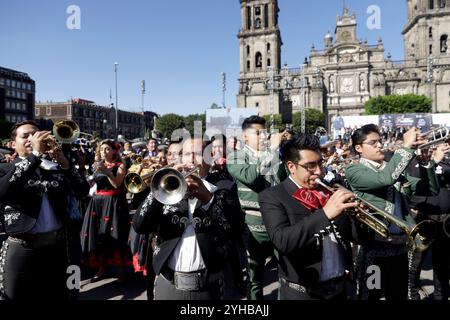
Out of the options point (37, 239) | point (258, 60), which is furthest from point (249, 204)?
point (258, 60)

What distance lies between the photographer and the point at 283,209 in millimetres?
2652

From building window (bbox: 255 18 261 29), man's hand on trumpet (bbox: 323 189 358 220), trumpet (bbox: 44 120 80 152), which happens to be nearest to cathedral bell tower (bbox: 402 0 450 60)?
building window (bbox: 255 18 261 29)

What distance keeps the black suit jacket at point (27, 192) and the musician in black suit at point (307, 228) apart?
226cm

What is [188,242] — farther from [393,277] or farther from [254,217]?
[393,277]

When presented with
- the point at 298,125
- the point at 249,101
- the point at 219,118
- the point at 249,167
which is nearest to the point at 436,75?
the point at 298,125

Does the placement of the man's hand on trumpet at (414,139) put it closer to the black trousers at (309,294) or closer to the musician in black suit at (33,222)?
the black trousers at (309,294)

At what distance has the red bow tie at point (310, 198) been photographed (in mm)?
2672

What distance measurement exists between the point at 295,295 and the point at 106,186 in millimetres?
4325

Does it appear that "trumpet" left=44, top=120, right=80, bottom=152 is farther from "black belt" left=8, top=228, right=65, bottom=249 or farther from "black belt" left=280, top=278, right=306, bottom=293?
"black belt" left=280, top=278, right=306, bottom=293

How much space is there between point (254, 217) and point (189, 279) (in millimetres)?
1852

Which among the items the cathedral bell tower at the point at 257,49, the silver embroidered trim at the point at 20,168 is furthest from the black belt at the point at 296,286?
the cathedral bell tower at the point at 257,49

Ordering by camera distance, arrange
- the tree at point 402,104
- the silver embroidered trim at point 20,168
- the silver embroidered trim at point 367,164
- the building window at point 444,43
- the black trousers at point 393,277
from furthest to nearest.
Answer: the building window at point 444,43 < the tree at point 402,104 < the silver embroidered trim at point 367,164 < the black trousers at point 393,277 < the silver embroidered trim at point 20,168

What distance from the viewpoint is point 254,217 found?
4.60 meters

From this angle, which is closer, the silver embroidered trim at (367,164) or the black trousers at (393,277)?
the black trousers at (393,277)
